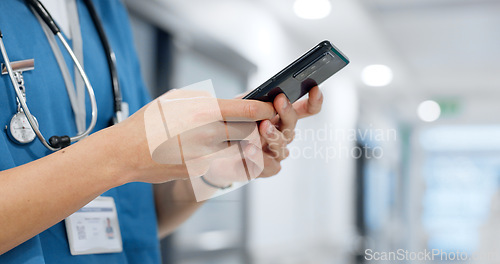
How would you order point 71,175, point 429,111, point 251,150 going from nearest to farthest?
point 71,175 → point 251,150 → point 429,111

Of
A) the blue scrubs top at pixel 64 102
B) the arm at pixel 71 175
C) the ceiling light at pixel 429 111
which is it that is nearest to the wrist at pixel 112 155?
the arm at pixel 71 175

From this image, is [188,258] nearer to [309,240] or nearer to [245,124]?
[309,240]

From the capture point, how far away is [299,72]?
1.61 ft

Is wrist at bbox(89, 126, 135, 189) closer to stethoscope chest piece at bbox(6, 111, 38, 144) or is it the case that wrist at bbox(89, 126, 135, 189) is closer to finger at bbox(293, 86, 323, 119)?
stethoscope chest piece at bbox(6, 111, 38, 144)

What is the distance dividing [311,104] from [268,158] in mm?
82

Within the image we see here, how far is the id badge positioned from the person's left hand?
0.66ft

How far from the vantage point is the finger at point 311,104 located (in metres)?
0.54

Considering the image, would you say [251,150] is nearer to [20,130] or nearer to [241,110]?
[241,110]

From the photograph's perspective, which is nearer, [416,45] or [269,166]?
[269,166]

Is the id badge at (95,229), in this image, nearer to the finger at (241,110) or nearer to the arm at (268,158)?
the arm at (268,158)

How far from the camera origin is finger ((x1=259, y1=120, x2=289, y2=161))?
484 mm

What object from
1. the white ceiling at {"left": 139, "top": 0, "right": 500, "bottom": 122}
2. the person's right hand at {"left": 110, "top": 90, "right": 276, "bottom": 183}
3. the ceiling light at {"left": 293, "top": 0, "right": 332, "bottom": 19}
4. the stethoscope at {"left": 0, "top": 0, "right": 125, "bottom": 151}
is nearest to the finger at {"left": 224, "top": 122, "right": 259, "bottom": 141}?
the person's right hand at {"left": 110, "top": 90, "right": 276, "bottom": 183}

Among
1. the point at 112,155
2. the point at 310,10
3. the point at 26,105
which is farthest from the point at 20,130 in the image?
the point at 310,10

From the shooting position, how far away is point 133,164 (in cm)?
42
